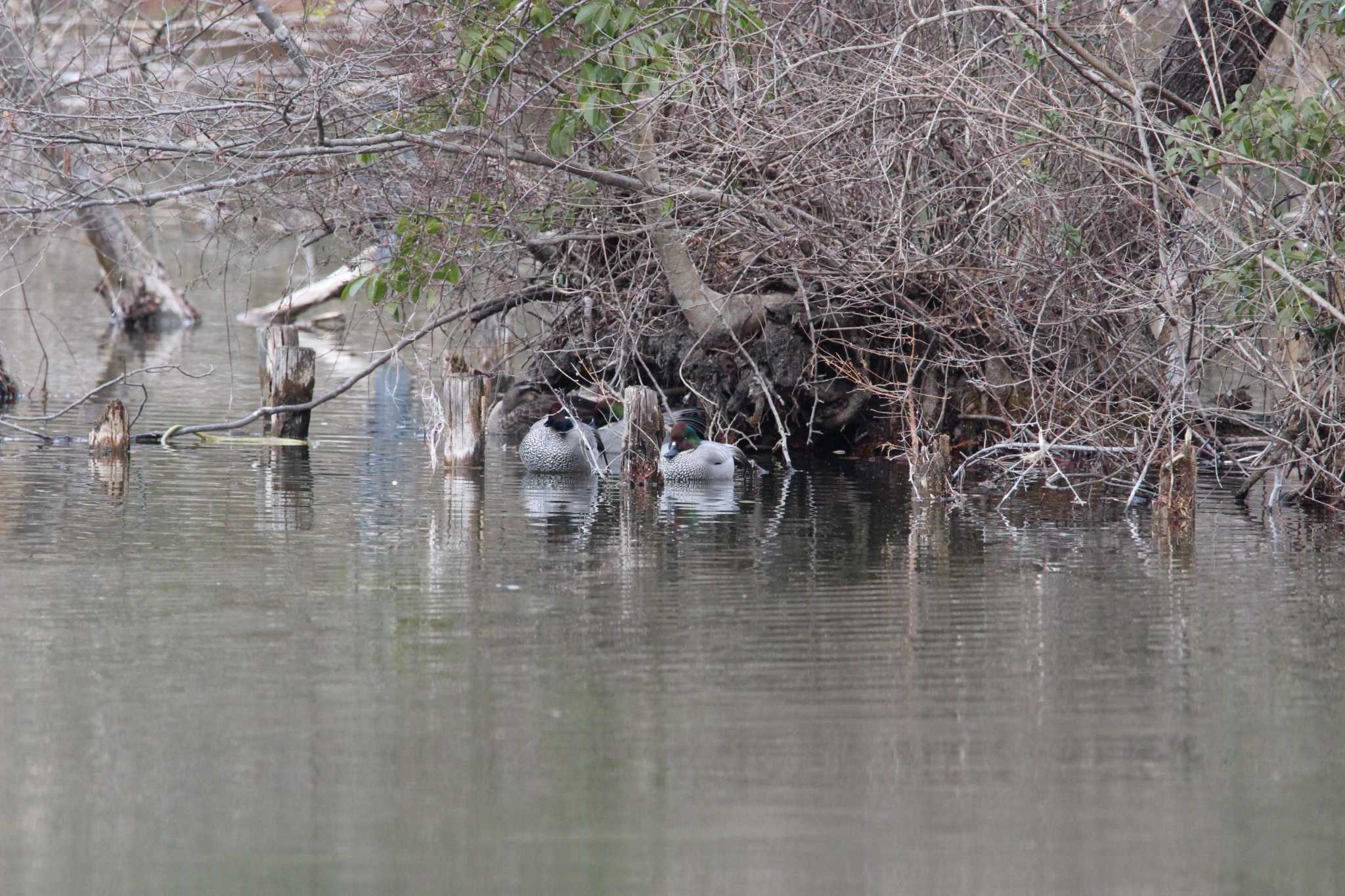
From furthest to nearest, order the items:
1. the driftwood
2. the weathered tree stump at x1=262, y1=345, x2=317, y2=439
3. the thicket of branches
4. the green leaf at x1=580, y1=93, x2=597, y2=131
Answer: the driftwood < the weathered tree stump at x1=262, y1=345, x2=317, y2=439 < the green leaf at x1=580, y1=93, x2=597, y2=131 < the thicket of branches

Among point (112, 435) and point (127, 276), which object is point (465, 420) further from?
point (127, 276)

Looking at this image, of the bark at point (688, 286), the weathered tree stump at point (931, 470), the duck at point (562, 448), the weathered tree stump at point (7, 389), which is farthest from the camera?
the weathered tree stump at point (7, 389)

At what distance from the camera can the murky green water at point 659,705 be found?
441cm

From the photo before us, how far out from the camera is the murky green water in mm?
4406

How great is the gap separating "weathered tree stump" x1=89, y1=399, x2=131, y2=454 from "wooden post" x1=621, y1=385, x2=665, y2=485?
3.59 meters

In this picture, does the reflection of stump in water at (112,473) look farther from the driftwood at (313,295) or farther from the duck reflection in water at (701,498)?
the duck reflection in water at (701,498)

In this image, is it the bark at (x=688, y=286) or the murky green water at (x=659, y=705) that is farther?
the bark at (x=688, y=286)

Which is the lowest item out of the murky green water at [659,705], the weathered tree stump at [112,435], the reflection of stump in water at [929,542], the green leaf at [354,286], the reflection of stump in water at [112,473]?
the murky green water at [659,705]

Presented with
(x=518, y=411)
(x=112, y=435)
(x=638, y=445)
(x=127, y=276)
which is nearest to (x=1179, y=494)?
(x=638, y=445)

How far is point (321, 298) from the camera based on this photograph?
2188cm

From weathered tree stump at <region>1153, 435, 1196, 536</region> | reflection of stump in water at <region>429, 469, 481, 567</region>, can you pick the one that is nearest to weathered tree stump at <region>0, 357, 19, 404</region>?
reflection of stump in water at <region>429, 469, 481, 567</region>

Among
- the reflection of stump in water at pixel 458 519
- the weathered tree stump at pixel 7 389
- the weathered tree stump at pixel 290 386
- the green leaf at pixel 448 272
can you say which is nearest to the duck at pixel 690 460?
the reflection of stump in water at pixel 458 519

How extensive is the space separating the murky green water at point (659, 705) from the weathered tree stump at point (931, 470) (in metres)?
1.35

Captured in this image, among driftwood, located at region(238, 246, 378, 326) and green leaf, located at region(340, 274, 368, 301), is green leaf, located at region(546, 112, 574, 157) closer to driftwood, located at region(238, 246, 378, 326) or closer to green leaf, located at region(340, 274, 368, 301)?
green leaf, located at region(340, 274, 368, 301)
